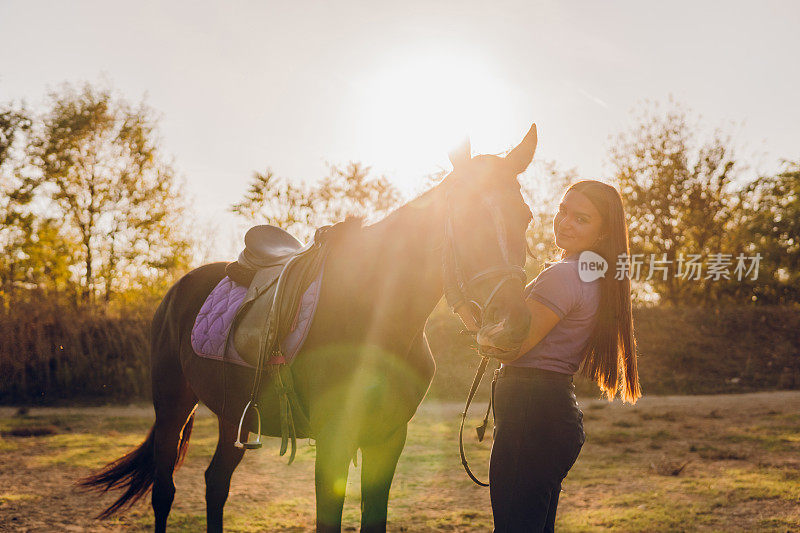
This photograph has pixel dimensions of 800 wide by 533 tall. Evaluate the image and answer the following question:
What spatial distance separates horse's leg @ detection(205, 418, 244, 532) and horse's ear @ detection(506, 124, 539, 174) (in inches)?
108

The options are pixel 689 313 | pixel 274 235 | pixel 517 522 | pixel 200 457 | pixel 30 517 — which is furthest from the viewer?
pixel 689 313

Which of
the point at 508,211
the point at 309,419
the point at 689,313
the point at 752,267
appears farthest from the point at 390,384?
the point at 752,267

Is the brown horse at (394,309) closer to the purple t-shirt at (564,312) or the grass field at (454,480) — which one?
the purple t-shirt at (564,312)

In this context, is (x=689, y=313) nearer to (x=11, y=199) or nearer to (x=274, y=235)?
(x=274, y=235)

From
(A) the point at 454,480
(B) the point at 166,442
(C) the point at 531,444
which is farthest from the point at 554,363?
(A) the point at 454,480

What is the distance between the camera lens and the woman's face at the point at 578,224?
241cm

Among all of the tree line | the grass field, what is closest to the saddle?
the grass field

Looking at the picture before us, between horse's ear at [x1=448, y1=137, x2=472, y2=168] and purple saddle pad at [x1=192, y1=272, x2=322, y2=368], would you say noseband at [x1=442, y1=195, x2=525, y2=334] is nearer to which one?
horse's ear at [x1=448, y1=137, x2=472, y2=168]

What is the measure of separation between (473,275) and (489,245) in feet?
0.43

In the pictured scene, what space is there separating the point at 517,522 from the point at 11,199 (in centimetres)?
2226

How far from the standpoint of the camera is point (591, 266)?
7.70 ft

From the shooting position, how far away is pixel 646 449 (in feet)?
26.5

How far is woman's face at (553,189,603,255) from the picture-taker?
2410 millimetres

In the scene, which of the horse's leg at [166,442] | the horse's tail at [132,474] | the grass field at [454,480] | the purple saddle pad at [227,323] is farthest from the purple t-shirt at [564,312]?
the horse's tail at [132,474]
